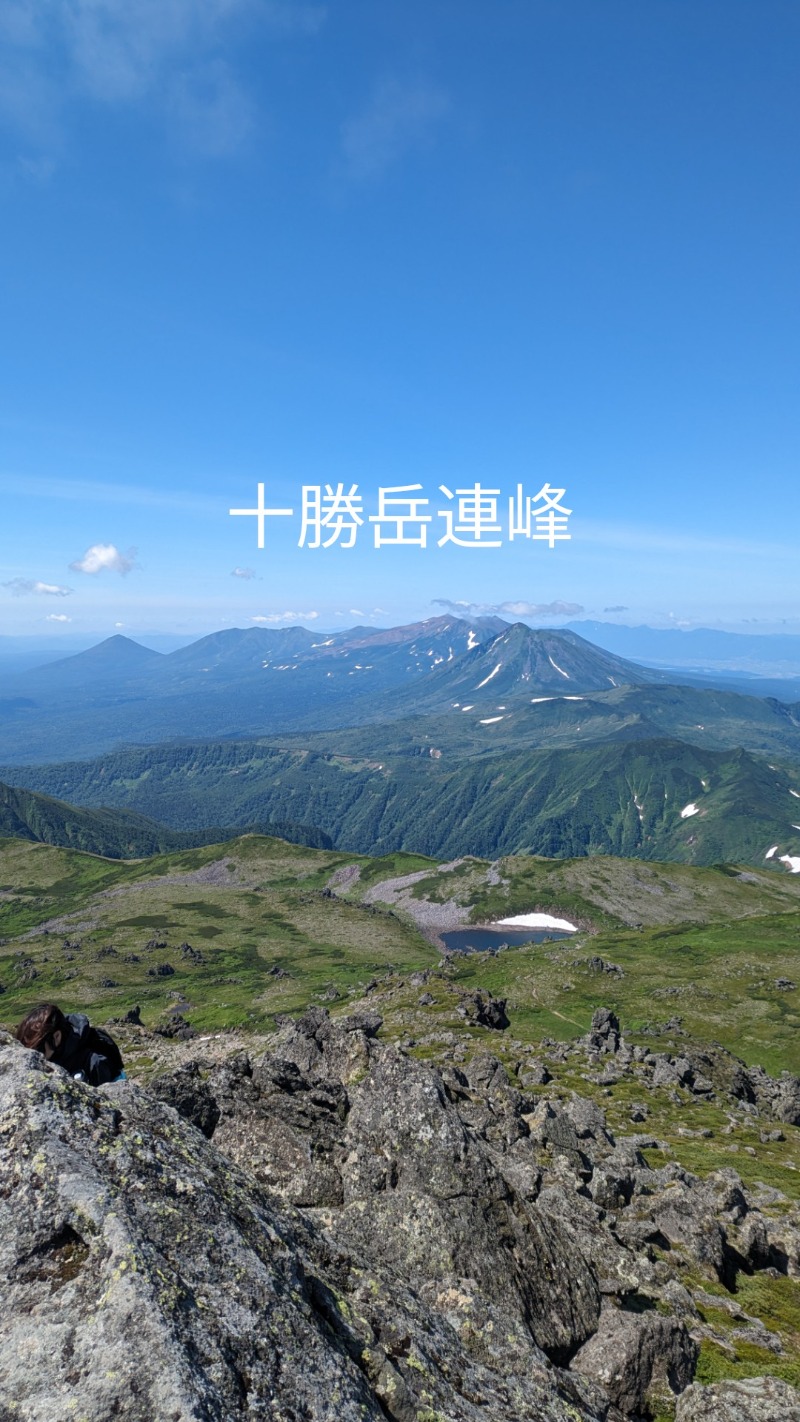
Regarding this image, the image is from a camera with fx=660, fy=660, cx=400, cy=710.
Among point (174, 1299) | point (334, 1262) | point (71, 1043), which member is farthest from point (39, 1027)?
point (334, 1262)

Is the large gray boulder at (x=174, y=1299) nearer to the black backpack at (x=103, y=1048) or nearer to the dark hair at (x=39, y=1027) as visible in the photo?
the dark hair at (x=39, y=1027)

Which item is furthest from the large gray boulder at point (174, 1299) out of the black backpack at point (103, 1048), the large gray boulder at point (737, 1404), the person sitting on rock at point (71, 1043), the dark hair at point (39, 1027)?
the large gray boulder at point (737, 1404)

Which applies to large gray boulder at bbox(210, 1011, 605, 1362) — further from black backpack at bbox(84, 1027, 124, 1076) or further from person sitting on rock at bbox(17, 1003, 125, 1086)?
person sitting on rock at bbox(17, 1003, 125, 1086)

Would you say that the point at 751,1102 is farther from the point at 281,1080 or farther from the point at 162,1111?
the point at 162,1111

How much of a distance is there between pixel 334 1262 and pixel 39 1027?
8.25 metres

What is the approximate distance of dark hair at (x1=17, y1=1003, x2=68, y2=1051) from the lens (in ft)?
48.1

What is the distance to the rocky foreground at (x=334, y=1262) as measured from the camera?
9070 millimetres

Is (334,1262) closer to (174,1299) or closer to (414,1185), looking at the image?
(174,1299)

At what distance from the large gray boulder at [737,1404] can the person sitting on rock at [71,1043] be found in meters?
17.3

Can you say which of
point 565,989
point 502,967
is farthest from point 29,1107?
point 502,967

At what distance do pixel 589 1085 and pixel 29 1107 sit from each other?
249ft

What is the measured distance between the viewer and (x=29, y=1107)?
11008mm

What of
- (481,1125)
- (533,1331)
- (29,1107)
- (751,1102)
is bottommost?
(751,1102)

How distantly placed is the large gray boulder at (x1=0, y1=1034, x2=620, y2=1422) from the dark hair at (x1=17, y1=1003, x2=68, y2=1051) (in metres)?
2.29
